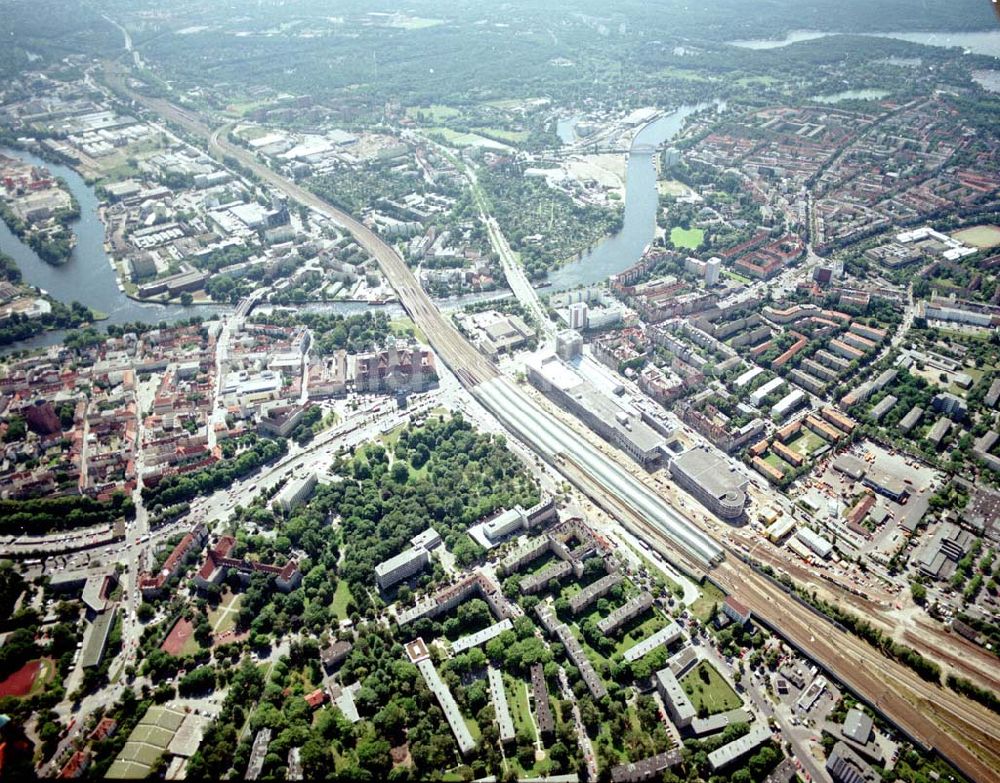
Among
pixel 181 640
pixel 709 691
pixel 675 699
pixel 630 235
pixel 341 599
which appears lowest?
pixel 181 640

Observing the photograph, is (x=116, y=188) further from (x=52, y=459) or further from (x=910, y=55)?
(x=910, y=55)

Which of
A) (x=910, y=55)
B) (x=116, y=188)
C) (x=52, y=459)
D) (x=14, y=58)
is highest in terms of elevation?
(x=910, y=55)

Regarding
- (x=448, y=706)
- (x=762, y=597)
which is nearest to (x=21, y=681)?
(x=448, y=706)

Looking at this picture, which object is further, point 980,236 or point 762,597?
point 980,236

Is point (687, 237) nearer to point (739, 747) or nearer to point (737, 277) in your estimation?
point (737, 277)

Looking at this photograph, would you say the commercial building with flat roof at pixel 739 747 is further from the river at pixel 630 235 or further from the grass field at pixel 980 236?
the grass field at pixel 980 236

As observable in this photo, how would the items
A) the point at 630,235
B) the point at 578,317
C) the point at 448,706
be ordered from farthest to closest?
the point at 630,235
the point at 578,317
the point at 448,706

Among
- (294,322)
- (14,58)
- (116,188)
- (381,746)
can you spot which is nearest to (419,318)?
(294,322)
